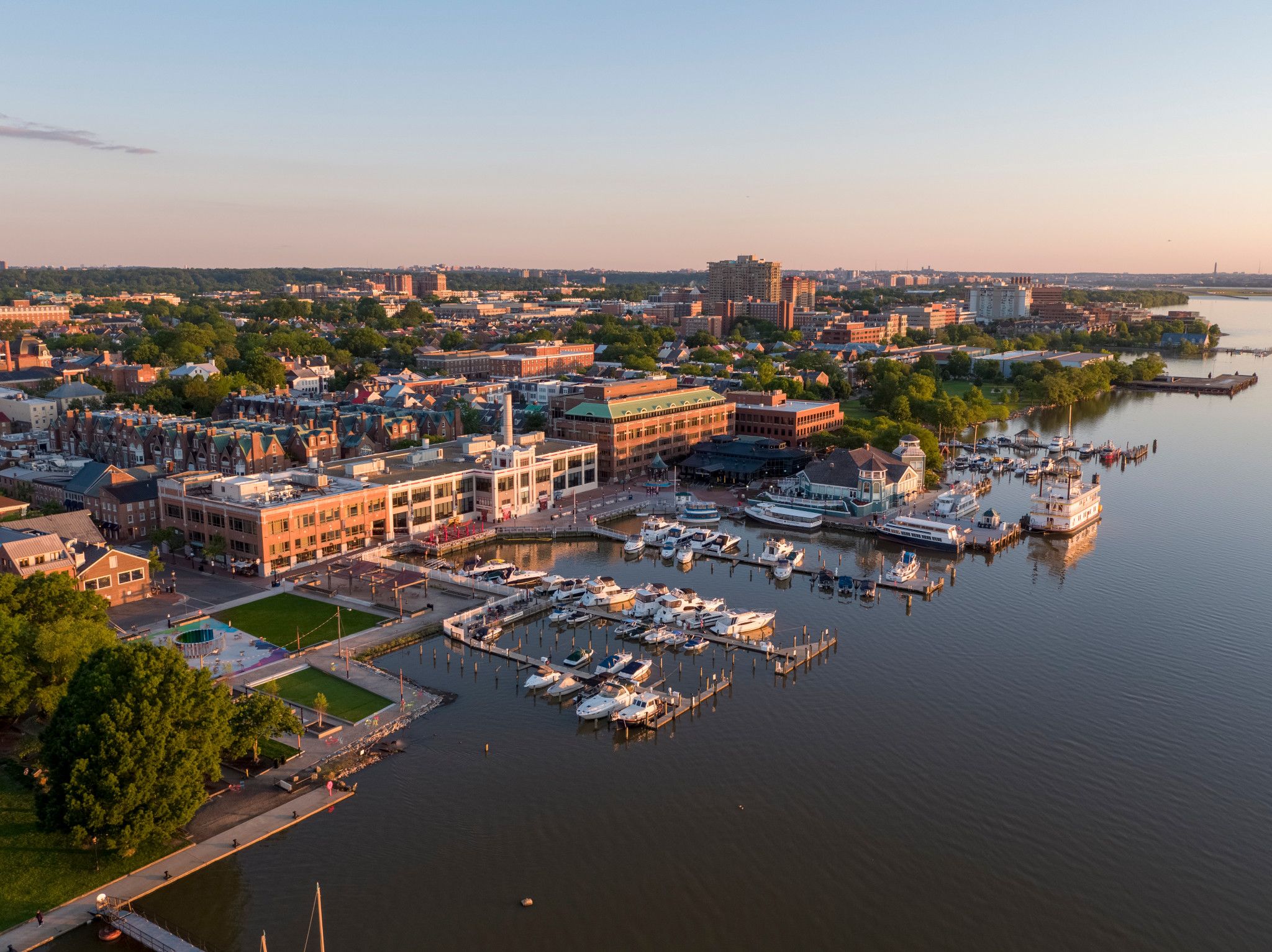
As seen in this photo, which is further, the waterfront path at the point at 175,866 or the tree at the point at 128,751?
the tree at the point at 128,751

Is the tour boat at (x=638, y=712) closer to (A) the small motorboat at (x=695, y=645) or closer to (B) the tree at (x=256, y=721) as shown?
(A) the small motorboat at (x=695, y=645)

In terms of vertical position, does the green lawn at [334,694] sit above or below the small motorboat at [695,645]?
above

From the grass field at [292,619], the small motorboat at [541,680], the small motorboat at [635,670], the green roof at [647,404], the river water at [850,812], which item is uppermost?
the green roof at [647,404]

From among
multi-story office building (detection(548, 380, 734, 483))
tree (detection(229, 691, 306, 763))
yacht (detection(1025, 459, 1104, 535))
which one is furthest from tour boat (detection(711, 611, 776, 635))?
multi-story office building (detection(548, 380, 734, 483))

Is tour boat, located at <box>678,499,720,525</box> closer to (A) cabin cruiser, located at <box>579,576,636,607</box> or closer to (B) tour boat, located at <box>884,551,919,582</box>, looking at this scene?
(B) tour boat, located at <box>884,551,919,582</box>

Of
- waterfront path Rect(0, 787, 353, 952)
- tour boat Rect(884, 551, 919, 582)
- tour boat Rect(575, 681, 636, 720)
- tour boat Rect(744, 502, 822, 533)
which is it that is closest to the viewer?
waterfront path Rect(0, 787, 353, 952)

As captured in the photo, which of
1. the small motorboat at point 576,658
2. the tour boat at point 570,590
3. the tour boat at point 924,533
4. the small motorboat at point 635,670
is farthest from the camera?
the tour boat at point 924,533

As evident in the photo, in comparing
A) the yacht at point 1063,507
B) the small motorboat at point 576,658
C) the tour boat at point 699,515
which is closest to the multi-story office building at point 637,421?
the tour boat at point 699,515
